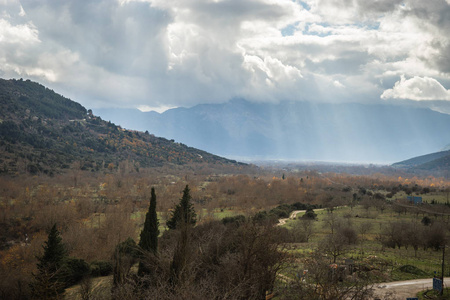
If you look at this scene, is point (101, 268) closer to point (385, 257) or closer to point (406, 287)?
point (406, 287)

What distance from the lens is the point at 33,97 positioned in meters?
185

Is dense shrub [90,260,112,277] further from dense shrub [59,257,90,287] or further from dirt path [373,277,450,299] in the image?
dirt path [373,277,450,299]

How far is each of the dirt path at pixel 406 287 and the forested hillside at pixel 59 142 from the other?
9318cm

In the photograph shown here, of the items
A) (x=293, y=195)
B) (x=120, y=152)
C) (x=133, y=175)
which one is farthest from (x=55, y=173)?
(x=293, y=195)

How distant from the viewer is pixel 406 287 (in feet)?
74.2

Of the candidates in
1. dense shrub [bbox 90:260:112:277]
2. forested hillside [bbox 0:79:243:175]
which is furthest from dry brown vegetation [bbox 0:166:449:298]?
forested hillside [bbox 0:79:243:175]

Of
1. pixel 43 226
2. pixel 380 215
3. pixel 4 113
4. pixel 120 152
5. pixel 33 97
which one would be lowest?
pixel 43 226

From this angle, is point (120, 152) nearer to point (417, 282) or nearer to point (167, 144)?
point (167, 144)

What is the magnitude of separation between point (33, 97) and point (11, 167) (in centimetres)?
12030

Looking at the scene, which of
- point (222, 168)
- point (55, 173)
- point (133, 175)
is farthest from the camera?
point (222, 168)

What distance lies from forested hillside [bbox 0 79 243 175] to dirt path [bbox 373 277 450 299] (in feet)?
306

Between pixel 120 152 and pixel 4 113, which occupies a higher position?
pixel 4 113

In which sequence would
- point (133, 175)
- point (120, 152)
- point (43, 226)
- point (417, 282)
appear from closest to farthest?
1. point (417, 282)
2. point (43, 226)
3. point (133, 175)
4. point (120, 152)

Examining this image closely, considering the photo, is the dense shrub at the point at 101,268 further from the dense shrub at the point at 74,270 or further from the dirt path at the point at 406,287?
the dirt path at the point at 406,287
